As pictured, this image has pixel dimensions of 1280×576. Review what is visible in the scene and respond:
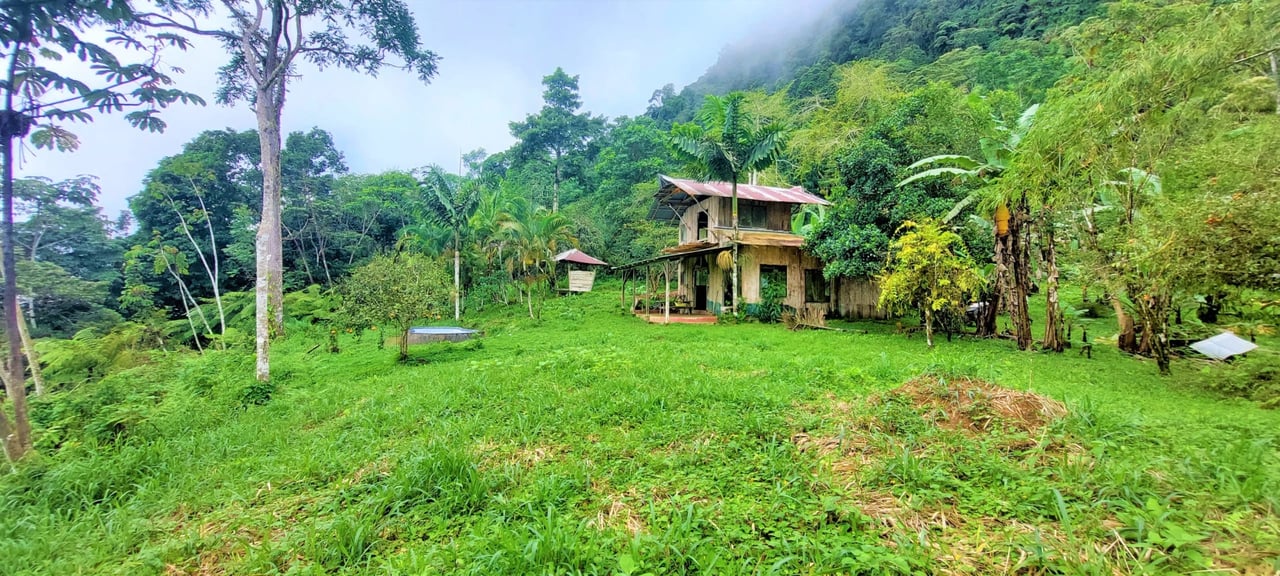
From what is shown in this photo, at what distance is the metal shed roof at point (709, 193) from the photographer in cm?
1697

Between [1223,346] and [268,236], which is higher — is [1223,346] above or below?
below

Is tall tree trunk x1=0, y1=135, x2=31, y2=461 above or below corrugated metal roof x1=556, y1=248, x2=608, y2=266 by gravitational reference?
below

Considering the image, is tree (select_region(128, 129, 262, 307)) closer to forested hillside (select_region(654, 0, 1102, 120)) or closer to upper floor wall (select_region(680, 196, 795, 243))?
upper floor wall (select_region(680, 196, 795, 243))

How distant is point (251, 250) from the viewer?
23953 mm

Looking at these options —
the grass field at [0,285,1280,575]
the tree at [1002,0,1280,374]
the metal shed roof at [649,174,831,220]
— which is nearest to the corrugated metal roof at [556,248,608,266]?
the metal shed roof at [649,174,831,220]

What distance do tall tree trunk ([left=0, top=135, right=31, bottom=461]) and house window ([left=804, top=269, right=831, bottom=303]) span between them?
53.5 feet

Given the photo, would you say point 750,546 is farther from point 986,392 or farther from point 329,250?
point 329,250

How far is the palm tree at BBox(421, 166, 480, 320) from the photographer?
746 inches

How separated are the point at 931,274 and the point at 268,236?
13653mm

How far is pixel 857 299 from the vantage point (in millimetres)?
15602

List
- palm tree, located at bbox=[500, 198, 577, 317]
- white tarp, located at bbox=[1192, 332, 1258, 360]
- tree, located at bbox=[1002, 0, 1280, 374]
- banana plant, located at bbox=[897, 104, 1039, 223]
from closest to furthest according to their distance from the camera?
tree, located at bbox=[1002, 0, 1280, 374]
white tarp, located at bbox=[1192, 332, 1258, 360]
banana plant, located at bbox=[897, 104, 1039, 223]
palm tree, located at bbox=[500, 198, 577, 317]

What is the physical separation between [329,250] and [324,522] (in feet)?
97.3

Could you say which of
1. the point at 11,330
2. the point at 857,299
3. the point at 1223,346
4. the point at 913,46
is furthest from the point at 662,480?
the point at 913,46

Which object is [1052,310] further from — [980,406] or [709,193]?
[709,193]
